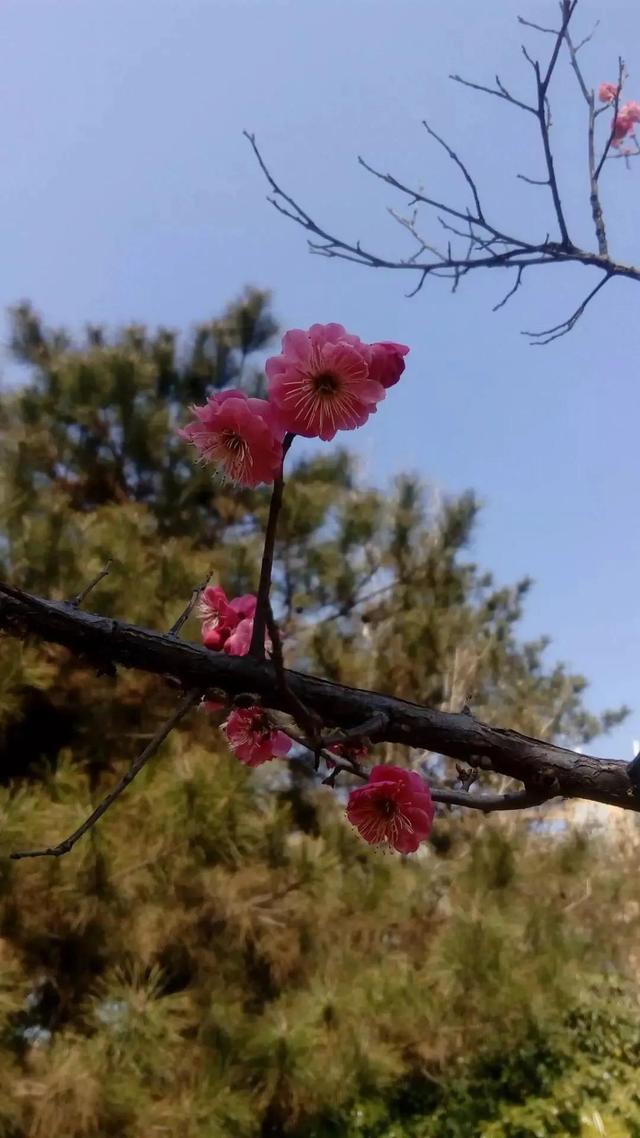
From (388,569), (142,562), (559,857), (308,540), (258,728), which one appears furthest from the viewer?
(388,569)

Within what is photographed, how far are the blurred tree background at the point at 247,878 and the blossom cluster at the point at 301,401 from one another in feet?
3.03

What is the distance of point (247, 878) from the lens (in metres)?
2.72

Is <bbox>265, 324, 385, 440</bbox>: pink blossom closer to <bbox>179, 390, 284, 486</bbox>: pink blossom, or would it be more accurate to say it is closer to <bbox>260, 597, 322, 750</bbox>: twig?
<bbox>179, 390, 284, 486</bbox>: pink blossom

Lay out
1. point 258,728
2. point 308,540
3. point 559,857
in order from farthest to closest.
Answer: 1. point 308,540
2. point 559,857
3. point 258,728

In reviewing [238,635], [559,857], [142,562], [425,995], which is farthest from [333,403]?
[559,857]

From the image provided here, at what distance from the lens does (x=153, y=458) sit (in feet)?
13.7

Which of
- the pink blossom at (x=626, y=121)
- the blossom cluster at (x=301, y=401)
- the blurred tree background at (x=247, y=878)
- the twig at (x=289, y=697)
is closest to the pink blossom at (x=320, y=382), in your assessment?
the blossom cluster at (x=301, y=401)

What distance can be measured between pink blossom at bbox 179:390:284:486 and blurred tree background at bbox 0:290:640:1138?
35.5 inches

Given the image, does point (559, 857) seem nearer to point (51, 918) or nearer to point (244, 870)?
point (244, 870)

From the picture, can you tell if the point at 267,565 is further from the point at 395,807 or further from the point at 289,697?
the point at 395,807

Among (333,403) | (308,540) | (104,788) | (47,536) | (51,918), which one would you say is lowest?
(51,918)

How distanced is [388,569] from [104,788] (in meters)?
1.96

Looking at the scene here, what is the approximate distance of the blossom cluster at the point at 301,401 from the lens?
0.66 m

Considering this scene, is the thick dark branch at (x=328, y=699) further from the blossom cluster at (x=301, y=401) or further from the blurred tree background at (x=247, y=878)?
the blurred tree background at (x=247, y=878)
